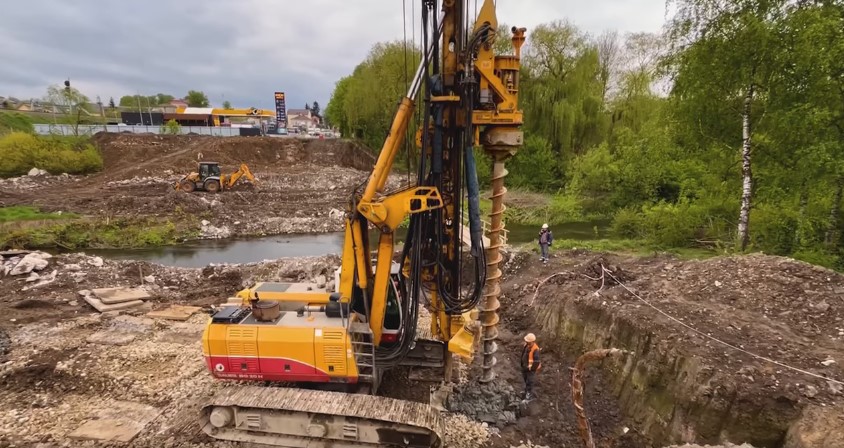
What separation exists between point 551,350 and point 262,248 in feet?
48.0

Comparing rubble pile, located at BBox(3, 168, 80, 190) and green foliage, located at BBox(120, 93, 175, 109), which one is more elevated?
green foliage, located at BBox(120, 93, 175, 109)

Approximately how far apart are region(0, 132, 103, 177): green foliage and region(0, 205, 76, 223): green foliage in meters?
11.9

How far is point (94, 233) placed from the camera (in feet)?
62.0

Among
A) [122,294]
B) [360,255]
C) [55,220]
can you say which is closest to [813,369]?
[360,255]

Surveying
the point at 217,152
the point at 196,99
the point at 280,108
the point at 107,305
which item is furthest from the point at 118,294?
the point at 196,99

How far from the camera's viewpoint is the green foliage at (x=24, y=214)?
64.1ft

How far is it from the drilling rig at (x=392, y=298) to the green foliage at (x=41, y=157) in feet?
111

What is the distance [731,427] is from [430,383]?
13.3 feet

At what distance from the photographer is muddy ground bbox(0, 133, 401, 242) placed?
2231cm

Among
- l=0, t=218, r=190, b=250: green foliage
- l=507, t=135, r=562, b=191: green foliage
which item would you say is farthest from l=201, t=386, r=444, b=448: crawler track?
l=507, t=135, r=562, b=191: green foliage

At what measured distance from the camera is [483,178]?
27.1m

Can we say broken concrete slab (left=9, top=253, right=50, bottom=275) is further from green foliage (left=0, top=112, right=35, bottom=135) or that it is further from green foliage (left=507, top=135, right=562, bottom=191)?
green foliage (left=0, top=112, right=35, bottom=135)

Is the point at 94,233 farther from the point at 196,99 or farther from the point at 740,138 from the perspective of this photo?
the point at 196,99

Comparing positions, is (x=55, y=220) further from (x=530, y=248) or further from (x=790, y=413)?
(x=790, y=413)
